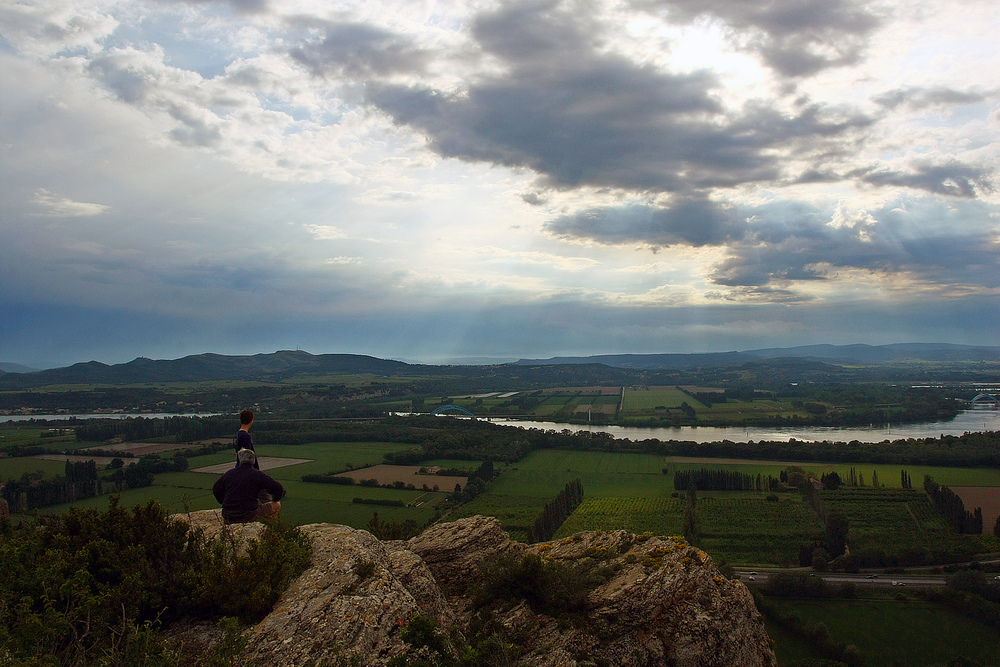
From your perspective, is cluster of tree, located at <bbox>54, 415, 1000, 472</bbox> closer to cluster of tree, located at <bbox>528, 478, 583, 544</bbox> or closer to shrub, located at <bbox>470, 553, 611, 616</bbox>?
cluster of tree, located at <bbox>528, 478, 583, 544</bbox>

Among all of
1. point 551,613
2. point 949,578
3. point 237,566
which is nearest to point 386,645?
point 237,566

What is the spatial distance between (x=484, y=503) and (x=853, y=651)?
37.1m

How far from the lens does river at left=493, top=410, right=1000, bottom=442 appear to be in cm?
10500

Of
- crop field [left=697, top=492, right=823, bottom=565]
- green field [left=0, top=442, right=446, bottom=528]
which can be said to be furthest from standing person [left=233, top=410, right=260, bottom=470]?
crop field [left=697, top=492, right=823, bottom=565]

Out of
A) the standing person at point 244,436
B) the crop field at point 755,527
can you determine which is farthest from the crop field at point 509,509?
the standing person at point 244,436

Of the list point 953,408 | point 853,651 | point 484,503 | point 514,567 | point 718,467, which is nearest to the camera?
point 514,567

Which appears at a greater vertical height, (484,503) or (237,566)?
(237,566)

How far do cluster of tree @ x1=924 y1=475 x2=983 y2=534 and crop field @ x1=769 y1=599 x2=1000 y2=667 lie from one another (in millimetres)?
20348

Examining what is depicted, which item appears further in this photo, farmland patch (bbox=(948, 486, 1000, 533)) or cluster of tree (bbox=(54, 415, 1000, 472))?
cluster of tree (bbox=(54, 415, 1000, 472))

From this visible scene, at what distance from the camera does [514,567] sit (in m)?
11.9

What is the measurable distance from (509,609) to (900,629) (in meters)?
37.9

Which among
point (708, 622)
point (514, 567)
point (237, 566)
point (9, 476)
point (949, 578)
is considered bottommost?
point (949, 578)

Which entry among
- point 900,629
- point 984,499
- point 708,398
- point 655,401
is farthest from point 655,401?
point 900,629

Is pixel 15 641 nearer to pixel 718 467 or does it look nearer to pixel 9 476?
pixel 9 476
